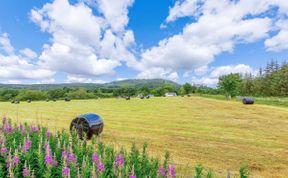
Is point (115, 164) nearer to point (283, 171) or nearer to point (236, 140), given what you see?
point (283, 171)

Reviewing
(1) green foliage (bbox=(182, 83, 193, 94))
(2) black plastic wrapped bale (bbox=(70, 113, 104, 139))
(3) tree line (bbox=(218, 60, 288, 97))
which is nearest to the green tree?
(3) tree line (bbox=(218, 60, 288, 97))

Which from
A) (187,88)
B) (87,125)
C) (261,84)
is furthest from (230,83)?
(187,88)

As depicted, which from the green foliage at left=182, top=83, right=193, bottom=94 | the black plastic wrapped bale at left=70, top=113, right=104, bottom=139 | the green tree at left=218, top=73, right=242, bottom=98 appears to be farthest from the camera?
the green foliage at left=182, top=83, right=193, bottom=94

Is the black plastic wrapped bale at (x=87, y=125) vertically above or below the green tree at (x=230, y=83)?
below

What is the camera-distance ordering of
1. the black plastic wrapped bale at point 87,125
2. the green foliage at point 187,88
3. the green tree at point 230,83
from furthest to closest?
the green foliage at point 187,88, the green tree at point 230,83, the black plastic wrapped bale at point 87,125

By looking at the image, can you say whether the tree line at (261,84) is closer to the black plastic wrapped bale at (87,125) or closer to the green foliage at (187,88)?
the green foliage at (187,88)

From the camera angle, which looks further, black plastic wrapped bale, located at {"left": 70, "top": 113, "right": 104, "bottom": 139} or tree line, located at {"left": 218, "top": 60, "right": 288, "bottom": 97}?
tree line, located at {"left": 218, "top": 60, "right": 288, "bottom": 97}

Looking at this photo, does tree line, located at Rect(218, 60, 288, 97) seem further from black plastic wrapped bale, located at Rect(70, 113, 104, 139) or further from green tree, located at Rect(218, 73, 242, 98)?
black plastic wrapped bale, located at Rect(70, 113, 104, 139)

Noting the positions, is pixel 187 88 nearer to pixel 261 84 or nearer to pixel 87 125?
pixel 261 84

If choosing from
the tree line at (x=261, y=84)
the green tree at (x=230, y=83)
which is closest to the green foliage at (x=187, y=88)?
the tree line at (x=261, y=84)

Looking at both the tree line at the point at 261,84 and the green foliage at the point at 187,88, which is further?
the green foliage at the point at 187,88

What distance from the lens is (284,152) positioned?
1014 centimetres

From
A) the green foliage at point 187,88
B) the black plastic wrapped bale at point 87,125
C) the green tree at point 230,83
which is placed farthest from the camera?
the green foliage at point 187,88

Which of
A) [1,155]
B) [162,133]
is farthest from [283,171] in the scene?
[1,155]
